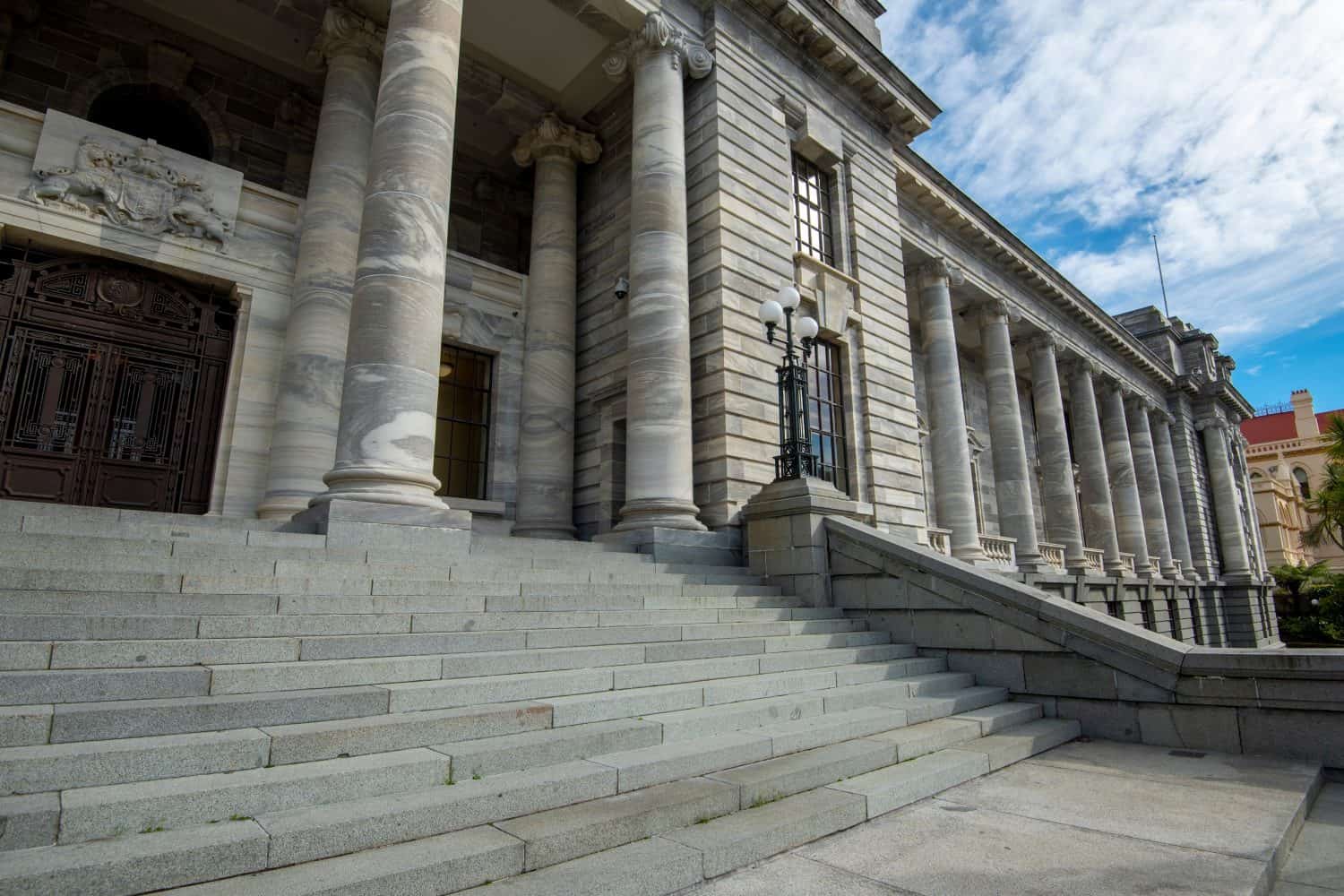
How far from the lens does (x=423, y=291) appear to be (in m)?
8.91

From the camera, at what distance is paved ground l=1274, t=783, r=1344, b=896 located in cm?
371

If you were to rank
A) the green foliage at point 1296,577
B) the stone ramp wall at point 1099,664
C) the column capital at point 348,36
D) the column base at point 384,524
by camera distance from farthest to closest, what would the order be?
the green foliage at point 1296,577, the column capital at point 348,36, the column base at point 384,524, the stone ramp wall at point 1099,664

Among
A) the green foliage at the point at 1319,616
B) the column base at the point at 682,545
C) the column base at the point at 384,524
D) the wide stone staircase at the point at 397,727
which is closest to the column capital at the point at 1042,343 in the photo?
the column base at the point at 682,545

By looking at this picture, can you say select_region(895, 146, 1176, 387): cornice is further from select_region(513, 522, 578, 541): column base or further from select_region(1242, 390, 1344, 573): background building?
select_region(1242, 390, 1344, 573): background building

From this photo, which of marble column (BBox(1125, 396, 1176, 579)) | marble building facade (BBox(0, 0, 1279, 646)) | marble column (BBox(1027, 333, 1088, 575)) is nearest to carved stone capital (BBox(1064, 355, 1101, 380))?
marble column (BBox(1027, 333, 1088, 575))

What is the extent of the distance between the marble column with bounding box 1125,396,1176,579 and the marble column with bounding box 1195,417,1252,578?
5.77 metres

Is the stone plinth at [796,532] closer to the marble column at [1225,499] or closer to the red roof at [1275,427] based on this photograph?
the marble column at [1225,499]

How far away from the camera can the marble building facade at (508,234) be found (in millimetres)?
9672

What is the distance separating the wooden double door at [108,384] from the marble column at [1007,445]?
20385 millimetres

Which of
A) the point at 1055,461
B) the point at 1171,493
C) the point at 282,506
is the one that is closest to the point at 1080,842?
the point at 282,506

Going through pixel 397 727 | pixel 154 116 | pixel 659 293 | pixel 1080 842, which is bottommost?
pixel 1080 842

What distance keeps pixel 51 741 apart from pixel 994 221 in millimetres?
25572

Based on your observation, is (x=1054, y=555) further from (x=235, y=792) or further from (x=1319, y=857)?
(x=235, y=792)

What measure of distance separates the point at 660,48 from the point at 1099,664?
1192cm
